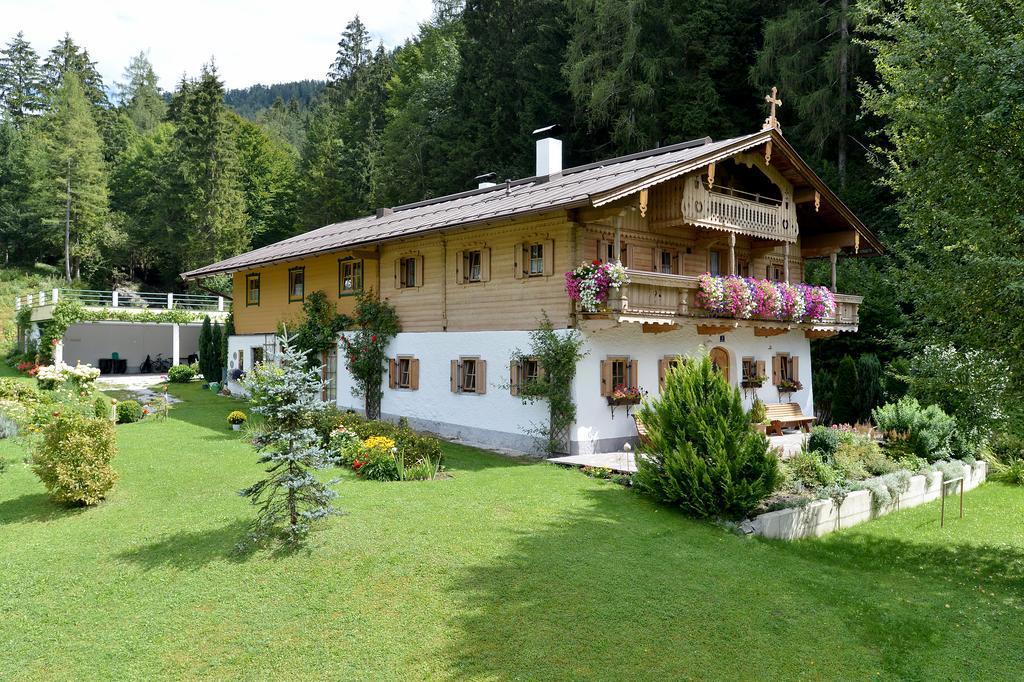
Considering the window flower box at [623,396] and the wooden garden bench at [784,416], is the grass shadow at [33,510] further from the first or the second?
the wooden garden bench at [784,416]

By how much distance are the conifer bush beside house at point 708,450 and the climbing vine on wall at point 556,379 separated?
3983 mm

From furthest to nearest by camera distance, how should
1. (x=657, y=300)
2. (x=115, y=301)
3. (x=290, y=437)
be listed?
(x=115, y=301) < (x=657, y=300) < (x=290, y=437)

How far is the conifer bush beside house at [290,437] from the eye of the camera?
917 cm

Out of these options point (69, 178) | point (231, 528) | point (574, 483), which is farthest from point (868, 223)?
point (69, 178)

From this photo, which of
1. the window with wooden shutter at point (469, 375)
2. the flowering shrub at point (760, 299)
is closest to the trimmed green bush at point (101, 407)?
the window with wooden shutter at point (469, 375)

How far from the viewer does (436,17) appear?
218 feet

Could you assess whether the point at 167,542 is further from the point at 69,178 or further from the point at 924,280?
the point at 69,178

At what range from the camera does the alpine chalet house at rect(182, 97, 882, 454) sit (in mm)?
16625

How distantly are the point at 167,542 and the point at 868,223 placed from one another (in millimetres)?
27634

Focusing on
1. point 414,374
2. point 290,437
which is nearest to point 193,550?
point 290,437

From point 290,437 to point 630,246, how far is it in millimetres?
11335

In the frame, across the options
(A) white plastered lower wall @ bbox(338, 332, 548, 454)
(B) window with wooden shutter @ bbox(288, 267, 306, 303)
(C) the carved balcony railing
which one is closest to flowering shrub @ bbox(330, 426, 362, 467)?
(A) white plastered lower wall @ bbox(338, 332, 548, 454)

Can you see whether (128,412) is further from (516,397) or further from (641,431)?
(641,431)

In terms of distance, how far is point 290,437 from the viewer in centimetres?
927
